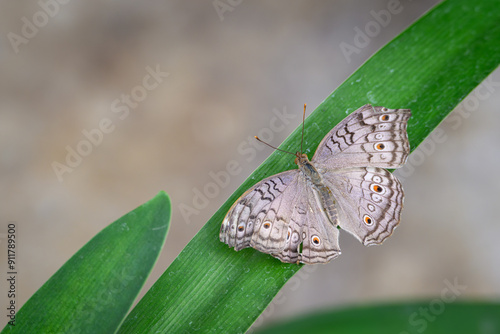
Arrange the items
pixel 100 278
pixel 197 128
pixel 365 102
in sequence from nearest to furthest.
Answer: pixel 100 278
pixel 365 102
pixel 197 128

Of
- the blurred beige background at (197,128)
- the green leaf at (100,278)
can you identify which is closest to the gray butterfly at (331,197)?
the green leaf at (100,278)

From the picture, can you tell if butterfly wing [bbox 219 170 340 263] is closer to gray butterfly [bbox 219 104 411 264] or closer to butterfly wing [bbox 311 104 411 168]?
gray butterfly [bbox 219 104 411 264]

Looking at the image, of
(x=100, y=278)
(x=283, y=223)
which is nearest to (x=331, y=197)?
(x=283, y=223)

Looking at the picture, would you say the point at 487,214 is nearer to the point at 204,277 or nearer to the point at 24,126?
Result: the point at 204,277

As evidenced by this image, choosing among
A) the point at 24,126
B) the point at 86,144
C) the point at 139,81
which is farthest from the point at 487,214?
the point at 24,126

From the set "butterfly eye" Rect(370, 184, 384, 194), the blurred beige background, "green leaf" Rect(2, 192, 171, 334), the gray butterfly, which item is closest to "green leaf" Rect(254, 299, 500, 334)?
the gray butterfly

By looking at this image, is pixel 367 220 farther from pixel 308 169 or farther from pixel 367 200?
→ pixel 308 169

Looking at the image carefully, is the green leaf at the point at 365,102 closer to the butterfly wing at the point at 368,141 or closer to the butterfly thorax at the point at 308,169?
the butterfly wing at the point at 368,141
